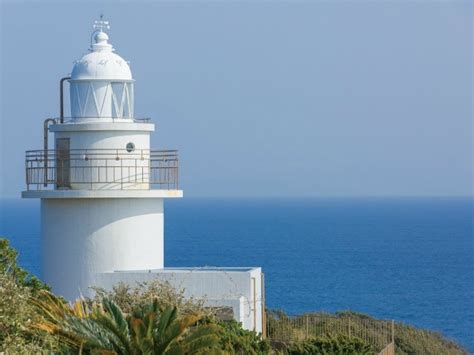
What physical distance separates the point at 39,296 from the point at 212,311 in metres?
3.22

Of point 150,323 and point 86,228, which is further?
point 86,228

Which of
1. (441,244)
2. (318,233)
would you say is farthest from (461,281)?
(318,233)

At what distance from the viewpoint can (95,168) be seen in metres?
23.2

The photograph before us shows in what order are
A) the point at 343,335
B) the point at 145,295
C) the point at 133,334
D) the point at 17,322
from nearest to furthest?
the point at 133,334 < the point at 17,322 < the point at 145,295 < the point at 343,335

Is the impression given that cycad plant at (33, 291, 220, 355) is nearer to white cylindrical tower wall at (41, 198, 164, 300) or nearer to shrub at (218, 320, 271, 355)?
shrub at (218, 320, 271, 355)

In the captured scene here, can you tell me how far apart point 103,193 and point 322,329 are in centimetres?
667

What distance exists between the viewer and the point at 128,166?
23.3 metres

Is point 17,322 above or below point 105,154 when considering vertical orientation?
below

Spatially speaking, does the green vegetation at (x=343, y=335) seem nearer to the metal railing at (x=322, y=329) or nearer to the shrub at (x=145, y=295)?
the metal railing at (x=322, y=329)

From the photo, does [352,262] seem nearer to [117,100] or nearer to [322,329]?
[322,329]

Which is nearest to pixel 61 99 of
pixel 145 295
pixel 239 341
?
pixel 145 295

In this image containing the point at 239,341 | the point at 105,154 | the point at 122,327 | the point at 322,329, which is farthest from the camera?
the point at 322,329

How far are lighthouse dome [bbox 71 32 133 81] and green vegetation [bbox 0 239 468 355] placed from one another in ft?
12.5

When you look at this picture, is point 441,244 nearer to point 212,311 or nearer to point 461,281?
point 461,281
